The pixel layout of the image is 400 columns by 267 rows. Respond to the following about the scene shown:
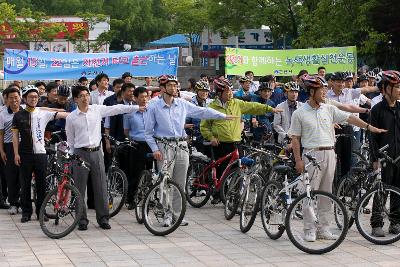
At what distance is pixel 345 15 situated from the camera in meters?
32.0

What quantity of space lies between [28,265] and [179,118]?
3.02 metres

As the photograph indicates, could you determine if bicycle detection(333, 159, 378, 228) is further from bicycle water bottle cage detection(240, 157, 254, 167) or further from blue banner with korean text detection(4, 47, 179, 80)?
blue banner with korean text detection(4, 47, 179, 80)

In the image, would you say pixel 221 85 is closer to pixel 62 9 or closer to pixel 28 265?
pixel 28 265

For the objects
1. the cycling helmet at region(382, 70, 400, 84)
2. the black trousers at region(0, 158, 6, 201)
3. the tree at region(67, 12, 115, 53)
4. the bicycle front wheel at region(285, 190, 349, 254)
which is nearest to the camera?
the bicycle front wheel at region(285, 190, 349, 254)

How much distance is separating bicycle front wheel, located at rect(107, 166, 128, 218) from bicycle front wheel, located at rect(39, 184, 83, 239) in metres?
1.24

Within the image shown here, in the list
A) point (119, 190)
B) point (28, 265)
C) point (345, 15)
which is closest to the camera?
point (28, 265)

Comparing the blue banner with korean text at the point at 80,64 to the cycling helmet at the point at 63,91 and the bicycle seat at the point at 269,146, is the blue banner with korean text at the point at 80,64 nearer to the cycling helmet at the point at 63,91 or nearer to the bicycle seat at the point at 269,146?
the cycling helmet at the point at 63,91

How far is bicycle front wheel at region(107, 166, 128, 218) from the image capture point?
11094 mm

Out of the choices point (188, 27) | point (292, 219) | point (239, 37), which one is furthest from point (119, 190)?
point (188, 27)

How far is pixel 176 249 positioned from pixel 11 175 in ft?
12.0

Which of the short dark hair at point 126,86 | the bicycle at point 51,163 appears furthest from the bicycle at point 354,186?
the bicycle at point 51,163

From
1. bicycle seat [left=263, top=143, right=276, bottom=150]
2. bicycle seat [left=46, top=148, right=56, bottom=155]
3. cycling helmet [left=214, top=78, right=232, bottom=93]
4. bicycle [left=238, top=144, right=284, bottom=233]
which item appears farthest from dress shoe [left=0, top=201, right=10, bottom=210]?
bicycle seat [left=263, top=143, right=276, bottom=150]

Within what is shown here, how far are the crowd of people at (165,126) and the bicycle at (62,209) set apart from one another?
0.96ft

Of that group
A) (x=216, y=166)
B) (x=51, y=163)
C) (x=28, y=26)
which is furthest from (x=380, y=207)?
(x=28, y=26)
